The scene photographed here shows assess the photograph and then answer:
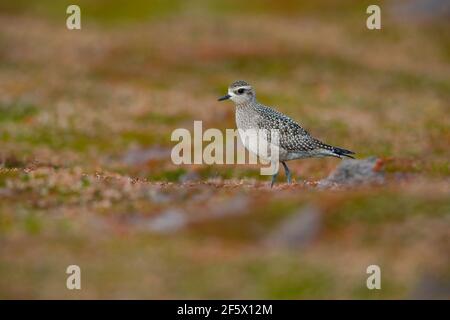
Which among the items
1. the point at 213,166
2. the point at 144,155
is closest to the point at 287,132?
the point at 213,166

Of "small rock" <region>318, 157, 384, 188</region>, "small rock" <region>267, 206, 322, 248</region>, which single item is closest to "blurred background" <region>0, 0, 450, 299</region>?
"small rock" <region>267, 206, 322, 248</region>

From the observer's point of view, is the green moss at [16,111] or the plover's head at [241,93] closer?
the plover's head at [241,93]

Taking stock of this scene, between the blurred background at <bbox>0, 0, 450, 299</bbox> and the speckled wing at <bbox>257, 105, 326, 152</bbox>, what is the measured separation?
1.62 m

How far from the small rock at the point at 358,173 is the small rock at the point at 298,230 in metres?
5.78

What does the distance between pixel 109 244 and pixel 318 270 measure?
15.9 feet

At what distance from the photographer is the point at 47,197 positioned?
20844 mm

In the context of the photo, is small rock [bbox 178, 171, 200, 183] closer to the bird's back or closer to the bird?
the bird

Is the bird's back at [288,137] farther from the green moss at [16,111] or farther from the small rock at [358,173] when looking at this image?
the green moss at [16,111]

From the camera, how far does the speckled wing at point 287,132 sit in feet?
74.9

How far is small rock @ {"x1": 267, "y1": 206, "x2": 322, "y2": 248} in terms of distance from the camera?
672 inches

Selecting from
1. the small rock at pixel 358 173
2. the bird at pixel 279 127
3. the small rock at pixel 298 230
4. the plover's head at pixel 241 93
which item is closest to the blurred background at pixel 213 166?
the small rock at pixel 298 230
